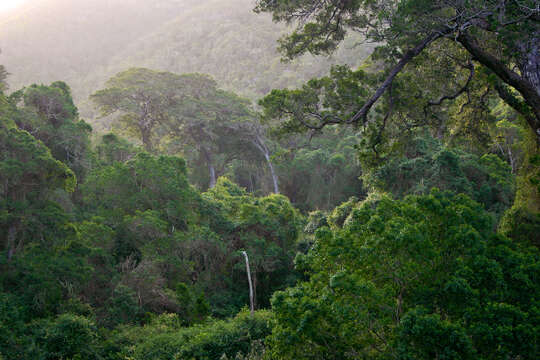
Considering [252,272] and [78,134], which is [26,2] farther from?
[252,272]

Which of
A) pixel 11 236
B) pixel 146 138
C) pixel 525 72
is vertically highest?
pixel 146 138

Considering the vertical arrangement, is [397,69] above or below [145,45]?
below

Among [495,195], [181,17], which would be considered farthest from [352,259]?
[181,17]

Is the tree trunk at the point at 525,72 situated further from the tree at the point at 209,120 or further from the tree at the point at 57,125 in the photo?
the tree at the point at 209,120

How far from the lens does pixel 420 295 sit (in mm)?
6527

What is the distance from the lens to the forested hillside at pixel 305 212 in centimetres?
647

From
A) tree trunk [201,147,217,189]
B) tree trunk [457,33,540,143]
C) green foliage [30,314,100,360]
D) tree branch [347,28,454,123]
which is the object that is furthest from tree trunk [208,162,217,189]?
tree trunk [457,33,540,143]

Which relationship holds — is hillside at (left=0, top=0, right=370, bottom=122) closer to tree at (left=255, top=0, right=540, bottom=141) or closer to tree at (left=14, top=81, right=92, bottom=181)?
tree at (left=14, top=81, right=92, bottom=181)

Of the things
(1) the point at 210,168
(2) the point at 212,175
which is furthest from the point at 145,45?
(2) the point at 212,175

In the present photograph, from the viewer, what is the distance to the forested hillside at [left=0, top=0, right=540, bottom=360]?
647cm

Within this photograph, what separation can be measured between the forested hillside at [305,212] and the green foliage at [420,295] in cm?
3

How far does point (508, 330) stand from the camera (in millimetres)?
5434

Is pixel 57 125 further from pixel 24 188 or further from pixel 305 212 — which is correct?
pixel 305 212

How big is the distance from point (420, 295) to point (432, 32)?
170 inches
